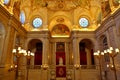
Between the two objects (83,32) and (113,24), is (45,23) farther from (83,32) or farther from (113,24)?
(113,24)

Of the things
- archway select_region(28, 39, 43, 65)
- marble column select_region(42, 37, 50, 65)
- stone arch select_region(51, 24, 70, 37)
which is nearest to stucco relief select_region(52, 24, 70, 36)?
stone arch select_region(51, 24, 70, 37)

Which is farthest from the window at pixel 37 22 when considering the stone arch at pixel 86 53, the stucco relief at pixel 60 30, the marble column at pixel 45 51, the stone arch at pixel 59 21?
the stone arch at pixel 86 53

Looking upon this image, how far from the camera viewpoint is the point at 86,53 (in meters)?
24.0

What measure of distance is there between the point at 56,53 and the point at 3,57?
12.4 metres

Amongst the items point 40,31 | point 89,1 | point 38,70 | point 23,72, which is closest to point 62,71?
point 38,70

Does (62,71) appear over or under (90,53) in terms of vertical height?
under

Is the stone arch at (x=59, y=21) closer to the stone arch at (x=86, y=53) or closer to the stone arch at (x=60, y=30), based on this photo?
the stone arch at (x=60, y=30)

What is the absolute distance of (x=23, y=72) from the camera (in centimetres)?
1870

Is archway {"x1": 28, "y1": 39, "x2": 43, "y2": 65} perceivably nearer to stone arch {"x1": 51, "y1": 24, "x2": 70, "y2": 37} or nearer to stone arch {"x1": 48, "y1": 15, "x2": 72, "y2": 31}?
stone arch {"x1": 51, "y1": 24, "x2": 70, "y2": 37}

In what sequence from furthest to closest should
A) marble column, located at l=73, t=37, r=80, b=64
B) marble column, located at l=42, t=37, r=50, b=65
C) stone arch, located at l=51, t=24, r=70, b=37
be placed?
stone arch, located at l=51, t=24, r=70, b=37, marble column, located at l=42, t=37, r=50, b=65, marble column, located at l=73, t=37, r=80, b=64

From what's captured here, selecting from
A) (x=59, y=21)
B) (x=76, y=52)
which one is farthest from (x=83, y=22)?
(x=76, y=52)

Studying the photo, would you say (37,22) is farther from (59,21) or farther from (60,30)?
(60,30)

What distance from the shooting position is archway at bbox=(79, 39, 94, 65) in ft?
76.3

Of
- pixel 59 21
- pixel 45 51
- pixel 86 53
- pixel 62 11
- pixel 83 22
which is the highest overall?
pixel 62 11
